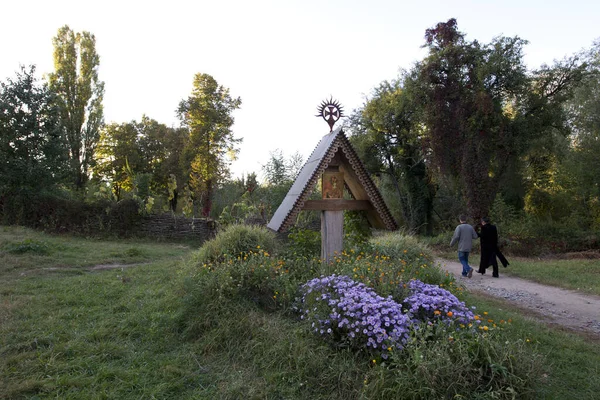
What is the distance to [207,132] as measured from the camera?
2958 cm

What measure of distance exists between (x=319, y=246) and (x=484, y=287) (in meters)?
4.67

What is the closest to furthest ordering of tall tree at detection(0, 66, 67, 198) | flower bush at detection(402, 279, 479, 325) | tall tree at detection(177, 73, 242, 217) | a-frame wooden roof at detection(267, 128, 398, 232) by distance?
flower bush at detection(402, 279, 479, 325) < a-frame wooden roof at detection(267, 128, 398, 232) < tall tree at detection(0, 66, 67, 198) < tall tree at detection(177, 73, 242, 217)

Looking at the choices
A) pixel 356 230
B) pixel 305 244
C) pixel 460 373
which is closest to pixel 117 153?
pixel 305 244

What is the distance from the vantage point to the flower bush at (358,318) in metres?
3.25

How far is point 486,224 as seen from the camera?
10.0 meters

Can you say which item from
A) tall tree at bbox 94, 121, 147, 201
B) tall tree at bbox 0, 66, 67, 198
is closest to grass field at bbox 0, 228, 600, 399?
tall tree at bbox 0, 66, 67, 198

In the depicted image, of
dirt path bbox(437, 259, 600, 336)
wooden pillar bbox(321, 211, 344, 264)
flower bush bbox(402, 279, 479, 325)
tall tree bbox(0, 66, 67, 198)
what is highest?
tall tree bbox(0, 66, 67, 198)

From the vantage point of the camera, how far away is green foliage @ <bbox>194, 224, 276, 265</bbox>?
7.00 metres

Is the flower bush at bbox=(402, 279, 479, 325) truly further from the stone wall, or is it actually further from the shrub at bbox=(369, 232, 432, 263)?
the stone wall

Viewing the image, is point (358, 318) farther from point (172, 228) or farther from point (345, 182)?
point (172, 228)

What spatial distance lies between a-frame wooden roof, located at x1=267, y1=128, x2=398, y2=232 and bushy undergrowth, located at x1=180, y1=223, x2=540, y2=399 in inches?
31.2

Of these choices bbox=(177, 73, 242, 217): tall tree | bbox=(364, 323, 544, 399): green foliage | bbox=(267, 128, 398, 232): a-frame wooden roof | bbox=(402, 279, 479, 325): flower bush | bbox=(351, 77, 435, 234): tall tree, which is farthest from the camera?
bbox=(177, 73, 242, 217): tall tree

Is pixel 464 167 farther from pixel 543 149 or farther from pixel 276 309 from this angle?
pixel 276 309

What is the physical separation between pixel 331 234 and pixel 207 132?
84.7ft
